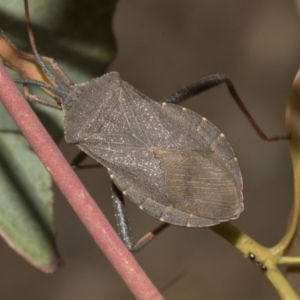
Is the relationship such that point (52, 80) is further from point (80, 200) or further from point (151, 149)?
point (80, 200)

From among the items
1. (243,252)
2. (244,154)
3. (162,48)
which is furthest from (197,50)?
(243,252)

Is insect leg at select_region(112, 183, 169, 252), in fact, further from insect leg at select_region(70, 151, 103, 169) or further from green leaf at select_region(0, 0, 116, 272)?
green leaf at select_region(0, 0, 116, 272)

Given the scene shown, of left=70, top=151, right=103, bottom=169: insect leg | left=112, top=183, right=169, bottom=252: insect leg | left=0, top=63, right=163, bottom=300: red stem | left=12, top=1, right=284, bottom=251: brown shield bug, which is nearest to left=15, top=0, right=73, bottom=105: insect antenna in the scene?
left=12, top=1, right=284, bottom=251: brown shield bug

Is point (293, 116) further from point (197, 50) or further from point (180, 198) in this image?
point (197, 50)

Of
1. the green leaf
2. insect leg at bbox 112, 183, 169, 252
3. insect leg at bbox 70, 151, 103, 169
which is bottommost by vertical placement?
insect leg at bbox 112, 183, 169, 252

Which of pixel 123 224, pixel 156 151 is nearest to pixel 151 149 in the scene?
pixel 156 151

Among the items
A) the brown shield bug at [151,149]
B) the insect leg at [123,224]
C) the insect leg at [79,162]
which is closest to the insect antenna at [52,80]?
the brown shield bug at [151,149]
